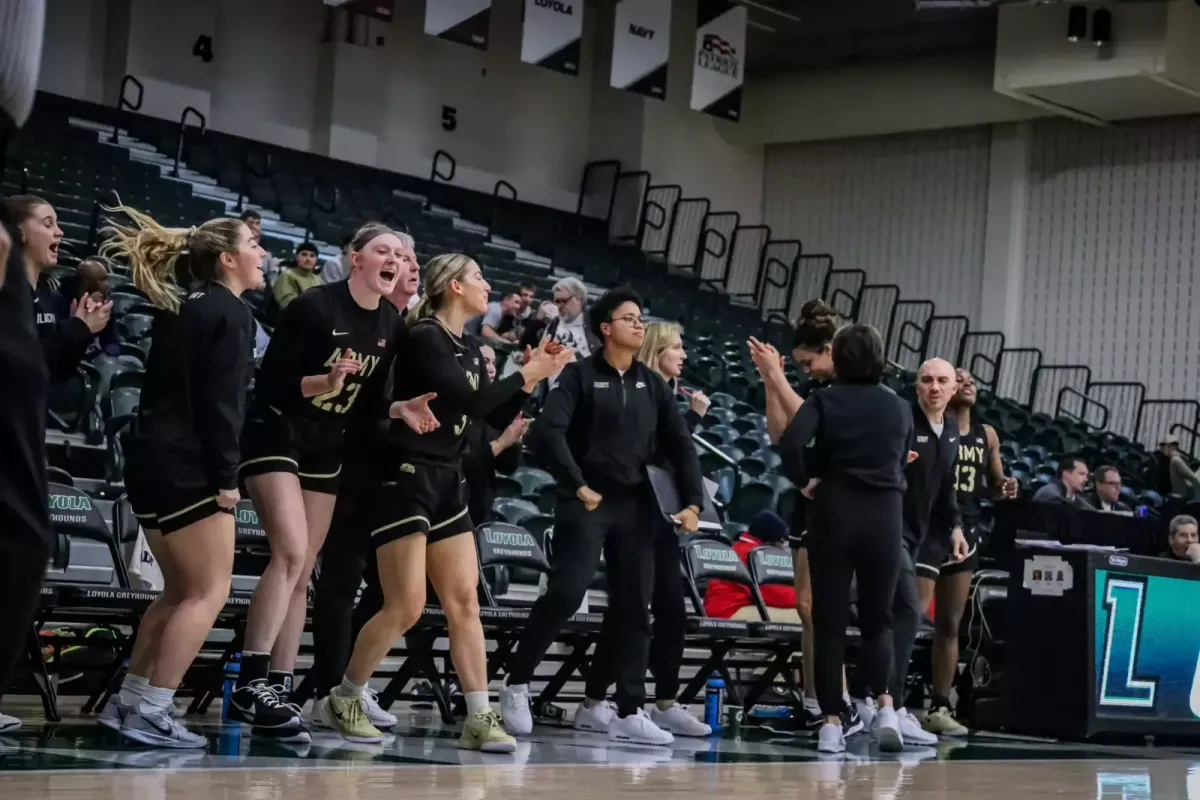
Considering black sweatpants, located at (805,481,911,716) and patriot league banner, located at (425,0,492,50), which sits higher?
patriot league banner, located at (425,0,492,50)

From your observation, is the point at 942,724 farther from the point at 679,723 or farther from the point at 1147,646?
the point at 679,723

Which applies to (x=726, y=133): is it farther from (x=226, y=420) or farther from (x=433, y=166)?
(x=226, y=420)

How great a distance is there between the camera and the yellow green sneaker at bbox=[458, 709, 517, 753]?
19.3ft

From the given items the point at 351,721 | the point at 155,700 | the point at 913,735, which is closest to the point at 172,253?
the point at 155,700

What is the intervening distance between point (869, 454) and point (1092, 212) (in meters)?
16.3

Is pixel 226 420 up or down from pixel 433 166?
down

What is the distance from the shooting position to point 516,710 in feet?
22.2

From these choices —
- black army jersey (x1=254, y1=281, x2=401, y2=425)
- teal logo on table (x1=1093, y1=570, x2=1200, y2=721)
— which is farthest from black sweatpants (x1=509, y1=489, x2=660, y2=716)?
teal logo on table (x1=1093, y1=570, x2=1200, y2=721)

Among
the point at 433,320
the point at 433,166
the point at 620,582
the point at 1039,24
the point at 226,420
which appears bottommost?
the point at 620,582

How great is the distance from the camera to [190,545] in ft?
17.9

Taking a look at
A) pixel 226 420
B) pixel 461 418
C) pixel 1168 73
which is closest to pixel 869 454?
pixel 461 418

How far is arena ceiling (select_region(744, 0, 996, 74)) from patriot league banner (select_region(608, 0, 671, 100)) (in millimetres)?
2905

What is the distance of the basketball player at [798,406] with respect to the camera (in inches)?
289

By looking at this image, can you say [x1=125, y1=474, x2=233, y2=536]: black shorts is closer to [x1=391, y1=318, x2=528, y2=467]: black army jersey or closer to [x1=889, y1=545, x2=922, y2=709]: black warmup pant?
[x1=391, y1=318, x2=528, y2=467]: black army jersey
